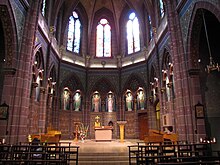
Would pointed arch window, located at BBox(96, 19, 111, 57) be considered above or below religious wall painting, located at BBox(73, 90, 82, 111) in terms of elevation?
above

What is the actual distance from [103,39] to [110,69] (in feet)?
15.4

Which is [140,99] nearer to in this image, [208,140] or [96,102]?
[96,102]

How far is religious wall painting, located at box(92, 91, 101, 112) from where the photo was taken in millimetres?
24734

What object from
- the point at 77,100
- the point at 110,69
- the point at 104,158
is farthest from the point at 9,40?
the point at 110,69

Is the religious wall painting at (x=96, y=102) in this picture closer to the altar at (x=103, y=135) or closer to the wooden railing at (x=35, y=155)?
the altar at (x=103, y=135)

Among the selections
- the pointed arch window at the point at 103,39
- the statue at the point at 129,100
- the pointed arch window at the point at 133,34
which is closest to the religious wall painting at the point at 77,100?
the statue at the point at 129,100

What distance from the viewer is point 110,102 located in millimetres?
25094

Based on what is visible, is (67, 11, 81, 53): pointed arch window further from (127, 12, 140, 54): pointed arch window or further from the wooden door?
the wooden door

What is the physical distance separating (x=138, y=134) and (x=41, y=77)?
41.3 feet

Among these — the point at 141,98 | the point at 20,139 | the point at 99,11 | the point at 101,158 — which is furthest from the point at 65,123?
the point at 99,11

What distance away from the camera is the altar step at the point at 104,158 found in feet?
30.2

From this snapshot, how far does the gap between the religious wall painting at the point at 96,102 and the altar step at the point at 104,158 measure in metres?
14.4

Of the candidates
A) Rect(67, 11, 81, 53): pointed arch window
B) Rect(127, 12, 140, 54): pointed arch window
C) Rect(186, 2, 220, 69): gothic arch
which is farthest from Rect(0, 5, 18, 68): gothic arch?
Rect(127, 12, 140, 54): pointed arch window

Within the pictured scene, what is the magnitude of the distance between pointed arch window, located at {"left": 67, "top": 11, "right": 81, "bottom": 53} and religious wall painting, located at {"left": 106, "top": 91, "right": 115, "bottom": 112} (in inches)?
281
